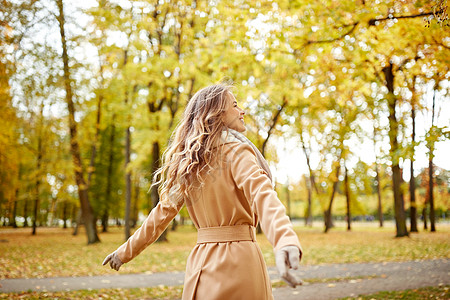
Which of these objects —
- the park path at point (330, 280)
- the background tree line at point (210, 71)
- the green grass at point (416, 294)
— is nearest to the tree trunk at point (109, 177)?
the background tree line at point (210, 71)

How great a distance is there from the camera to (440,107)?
23.9 m

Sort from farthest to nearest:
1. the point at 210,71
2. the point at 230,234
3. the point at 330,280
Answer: the point at 210,71 → the point at 330,280 → the point at 230,234

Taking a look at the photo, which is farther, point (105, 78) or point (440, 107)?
point (440, 107)

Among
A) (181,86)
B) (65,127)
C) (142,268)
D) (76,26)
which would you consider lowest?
(142,268)

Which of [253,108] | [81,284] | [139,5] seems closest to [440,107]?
[253,108]

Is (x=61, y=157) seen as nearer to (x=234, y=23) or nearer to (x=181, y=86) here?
(x=181, y=86)

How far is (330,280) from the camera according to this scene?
27.7 feet

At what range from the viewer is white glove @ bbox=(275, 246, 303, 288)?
1568 millimetres

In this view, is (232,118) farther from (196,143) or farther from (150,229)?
(150,229)

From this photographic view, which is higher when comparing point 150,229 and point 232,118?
point 232,118

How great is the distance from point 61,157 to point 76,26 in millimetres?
5726

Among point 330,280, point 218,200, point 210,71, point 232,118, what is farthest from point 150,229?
point 210,71

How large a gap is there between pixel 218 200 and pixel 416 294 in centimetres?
584

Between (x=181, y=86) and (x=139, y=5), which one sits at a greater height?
(x=139, y=5)
